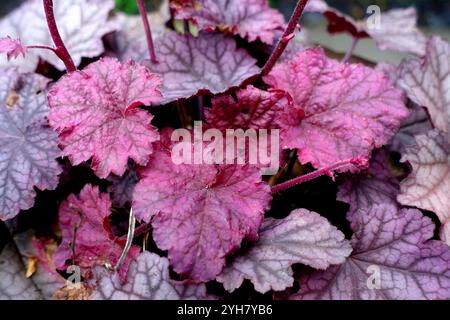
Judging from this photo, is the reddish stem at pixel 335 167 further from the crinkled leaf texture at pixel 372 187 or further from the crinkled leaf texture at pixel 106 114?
the crinkled leaf texture at pixel 106 114

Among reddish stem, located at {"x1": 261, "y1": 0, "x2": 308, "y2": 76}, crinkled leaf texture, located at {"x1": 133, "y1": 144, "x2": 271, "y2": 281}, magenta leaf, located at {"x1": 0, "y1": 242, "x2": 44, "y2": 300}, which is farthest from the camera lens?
magenta leaf, located at {"x1": 0, "y1": 242, "x2": 44, "y2": 300}

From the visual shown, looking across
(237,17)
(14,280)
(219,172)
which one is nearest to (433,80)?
(237,17)

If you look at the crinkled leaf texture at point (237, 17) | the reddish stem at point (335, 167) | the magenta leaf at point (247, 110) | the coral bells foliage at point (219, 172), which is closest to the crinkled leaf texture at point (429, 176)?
the coral bells foliage at point (219, 172)

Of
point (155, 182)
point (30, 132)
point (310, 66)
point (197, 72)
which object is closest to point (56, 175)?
point (30, 132)

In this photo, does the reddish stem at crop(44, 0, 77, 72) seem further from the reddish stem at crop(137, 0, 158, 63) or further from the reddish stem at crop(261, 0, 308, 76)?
the reddish stem at crop(261, 0, 308, 76)

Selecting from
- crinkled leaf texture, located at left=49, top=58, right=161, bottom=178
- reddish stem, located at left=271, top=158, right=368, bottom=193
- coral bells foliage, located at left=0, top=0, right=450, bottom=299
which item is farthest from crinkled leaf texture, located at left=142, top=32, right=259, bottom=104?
reddish stem, located at left=271, top=158, right=368, bottom=193

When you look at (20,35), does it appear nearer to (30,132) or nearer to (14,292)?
(30,132)
